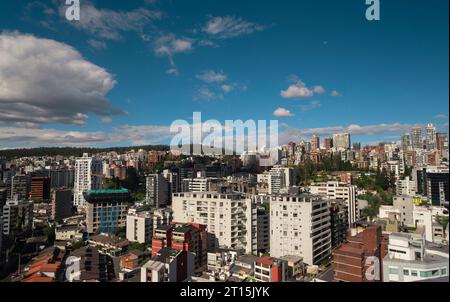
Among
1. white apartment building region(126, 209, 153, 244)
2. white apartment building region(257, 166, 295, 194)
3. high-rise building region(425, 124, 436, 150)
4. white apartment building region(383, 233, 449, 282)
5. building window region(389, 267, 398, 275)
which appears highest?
high-rise building region(425, 124, 436, 150)

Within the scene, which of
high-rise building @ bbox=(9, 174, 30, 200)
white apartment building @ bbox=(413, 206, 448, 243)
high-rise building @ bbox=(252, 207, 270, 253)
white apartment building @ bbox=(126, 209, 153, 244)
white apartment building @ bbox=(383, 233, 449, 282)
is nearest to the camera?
white apartment building @ bbox=(383, 233, 449, 282)

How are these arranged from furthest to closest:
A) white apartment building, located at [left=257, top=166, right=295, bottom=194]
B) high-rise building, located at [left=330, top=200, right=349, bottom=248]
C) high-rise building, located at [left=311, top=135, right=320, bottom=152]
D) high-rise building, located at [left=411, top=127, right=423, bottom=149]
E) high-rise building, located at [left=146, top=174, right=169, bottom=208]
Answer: high-rise building, located at [left=311, top=135, right=320, bottom=152], high-rise building, located at [left=411, top=127, right=423, bottom=149], white apartment building, located at [left=257, top=166, right=295, bottom=194], high-rise building, located at [left=146, top=174, right=169, bottom=208], high-rise building, located at [left=330, top=200, right=349, bottom=248]

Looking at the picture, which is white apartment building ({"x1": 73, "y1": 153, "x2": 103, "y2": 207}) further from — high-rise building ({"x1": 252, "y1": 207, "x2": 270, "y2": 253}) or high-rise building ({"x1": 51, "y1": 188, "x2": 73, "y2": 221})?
high-rise building ({"x1": 252, "y1": 207, "x2": 270, "y2": 253})

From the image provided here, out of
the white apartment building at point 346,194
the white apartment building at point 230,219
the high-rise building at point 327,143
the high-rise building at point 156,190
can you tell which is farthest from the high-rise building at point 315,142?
the white apartment building at point 230,219

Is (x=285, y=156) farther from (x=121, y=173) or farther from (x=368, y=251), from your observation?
(x=368, y=251)

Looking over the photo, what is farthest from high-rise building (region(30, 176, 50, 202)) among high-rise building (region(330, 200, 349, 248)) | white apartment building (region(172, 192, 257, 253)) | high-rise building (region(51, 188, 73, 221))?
high-rise building (region(330, 200, 349, 248))

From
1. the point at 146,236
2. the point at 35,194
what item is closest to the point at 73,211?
the point at 35,194

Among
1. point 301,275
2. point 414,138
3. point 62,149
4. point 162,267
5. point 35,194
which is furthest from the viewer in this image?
point 62,149
